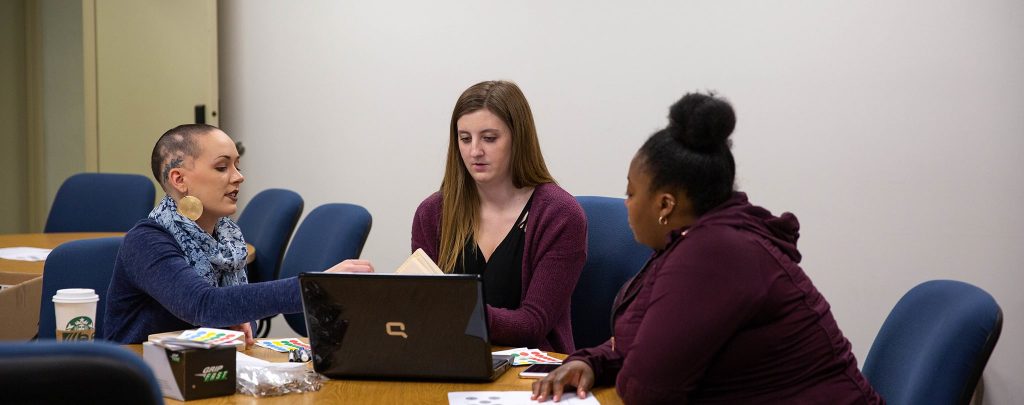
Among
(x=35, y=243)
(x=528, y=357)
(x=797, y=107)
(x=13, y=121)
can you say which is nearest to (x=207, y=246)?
(x=528, y=357)

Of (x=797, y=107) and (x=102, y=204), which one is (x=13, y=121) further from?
(x=797, y=107)

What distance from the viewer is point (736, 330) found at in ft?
5.84

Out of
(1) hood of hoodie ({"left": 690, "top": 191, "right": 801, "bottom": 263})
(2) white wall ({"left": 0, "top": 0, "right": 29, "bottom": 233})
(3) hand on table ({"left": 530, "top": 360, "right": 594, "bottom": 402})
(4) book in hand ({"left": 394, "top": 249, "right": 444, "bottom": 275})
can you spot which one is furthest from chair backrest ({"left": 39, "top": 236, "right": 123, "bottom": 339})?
(2) white wall ({"left": 0, "top": 0, "right": 29, "bottom": 233})

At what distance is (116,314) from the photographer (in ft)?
7.84

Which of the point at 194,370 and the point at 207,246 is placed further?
the point at 207,246

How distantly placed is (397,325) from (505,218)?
100 centimetres

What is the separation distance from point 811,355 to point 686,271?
10.8 inches

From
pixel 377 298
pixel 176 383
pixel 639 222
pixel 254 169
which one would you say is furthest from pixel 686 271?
pixel 254 169

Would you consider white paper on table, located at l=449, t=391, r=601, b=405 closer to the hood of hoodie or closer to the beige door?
the hood of hoodie

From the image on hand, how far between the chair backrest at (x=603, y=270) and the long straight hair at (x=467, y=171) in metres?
0.29

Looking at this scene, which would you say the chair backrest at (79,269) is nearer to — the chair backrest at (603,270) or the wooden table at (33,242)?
the wooden table at (33,242)

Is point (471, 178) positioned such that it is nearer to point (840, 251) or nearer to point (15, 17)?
point (840, 251)

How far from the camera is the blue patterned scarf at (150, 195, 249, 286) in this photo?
2.36 meters

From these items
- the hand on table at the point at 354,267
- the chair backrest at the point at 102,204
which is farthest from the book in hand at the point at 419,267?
the chair backrest at the point at 102,204
